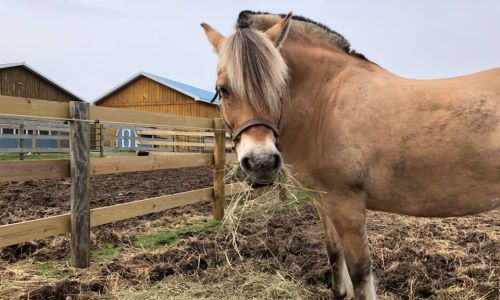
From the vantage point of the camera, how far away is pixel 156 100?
25.1 m

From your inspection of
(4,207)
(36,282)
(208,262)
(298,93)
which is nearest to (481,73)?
(298,93)

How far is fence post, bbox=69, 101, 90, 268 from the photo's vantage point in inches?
136

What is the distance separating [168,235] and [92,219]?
1.08m

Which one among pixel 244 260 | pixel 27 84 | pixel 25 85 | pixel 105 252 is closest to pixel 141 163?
pixel 105 252

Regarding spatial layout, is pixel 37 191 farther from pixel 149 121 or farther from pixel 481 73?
pixel 481 73

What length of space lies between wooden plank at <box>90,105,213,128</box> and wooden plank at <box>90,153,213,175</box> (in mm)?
424

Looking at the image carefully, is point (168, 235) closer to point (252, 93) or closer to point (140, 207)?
point (140, 207)

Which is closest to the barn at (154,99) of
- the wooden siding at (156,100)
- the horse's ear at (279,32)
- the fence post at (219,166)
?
the wooden siding at (156,100)

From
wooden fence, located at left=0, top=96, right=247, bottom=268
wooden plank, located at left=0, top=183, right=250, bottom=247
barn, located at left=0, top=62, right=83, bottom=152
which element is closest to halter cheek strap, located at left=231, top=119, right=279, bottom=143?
wooden plank, located at left=0, top=183, right=250, bottom=247

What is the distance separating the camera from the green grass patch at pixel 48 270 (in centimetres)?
325

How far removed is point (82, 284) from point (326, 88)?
8.26 feet

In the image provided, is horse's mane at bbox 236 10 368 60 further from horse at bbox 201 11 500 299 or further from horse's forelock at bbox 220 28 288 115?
horse's forelock at bbox 220 28 288 115

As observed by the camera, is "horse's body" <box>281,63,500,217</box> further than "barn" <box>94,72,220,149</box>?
No

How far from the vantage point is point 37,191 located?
667 centimetres
